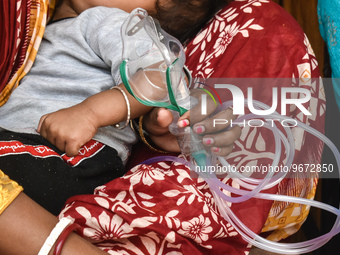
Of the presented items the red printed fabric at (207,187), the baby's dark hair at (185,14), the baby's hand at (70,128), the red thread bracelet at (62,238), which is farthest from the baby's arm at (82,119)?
the baby's dark hair at (185,14)

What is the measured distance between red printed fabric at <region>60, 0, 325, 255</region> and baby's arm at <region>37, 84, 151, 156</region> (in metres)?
0.13

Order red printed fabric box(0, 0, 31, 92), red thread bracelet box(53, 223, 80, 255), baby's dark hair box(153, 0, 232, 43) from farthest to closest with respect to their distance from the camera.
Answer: baby's dark hair box(153, 0, 232, 43), red printed fabric box(0, 0, 31, 92), red thread bracelet box(53, 223, 80, 255)

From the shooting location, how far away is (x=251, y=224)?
925 millimetres

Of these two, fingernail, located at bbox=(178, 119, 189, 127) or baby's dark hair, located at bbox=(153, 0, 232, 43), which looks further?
baby's dark hair, located at bbox=(153, 0, 232, 43)

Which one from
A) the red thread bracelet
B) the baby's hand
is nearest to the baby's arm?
the baby's hand

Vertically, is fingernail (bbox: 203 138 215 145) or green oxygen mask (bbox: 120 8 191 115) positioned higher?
green oxygen mask (bbox: 120 8 191 115)

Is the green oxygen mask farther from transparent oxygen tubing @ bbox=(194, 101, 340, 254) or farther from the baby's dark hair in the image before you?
the baby's dark hair

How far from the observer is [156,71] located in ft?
2.67

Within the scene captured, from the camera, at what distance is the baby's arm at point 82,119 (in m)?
0.92

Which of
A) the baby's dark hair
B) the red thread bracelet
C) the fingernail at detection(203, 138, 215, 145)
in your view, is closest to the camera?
the red thread bracelet

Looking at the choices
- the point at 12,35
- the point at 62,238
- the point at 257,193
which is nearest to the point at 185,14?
the point at 12,35

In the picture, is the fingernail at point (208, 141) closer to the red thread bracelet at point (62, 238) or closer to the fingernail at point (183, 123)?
the fingernail at point (183, 123)

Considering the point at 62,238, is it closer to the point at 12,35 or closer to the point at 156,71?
the point at 156,71

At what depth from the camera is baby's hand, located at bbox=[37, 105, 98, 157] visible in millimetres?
922
